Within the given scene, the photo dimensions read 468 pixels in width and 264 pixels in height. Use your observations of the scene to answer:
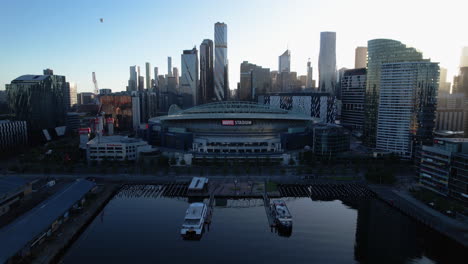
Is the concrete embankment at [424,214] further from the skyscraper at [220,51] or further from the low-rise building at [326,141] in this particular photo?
the skyscraper at [220,51]

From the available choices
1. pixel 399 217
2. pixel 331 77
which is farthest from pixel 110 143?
pixel 331 77

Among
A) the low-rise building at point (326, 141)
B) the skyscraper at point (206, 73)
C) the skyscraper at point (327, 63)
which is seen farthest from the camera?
the skyscraper at point (327, 63)

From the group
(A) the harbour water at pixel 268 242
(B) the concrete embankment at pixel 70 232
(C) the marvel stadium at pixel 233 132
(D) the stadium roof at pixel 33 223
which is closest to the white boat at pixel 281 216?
(A) the harbour water at pixel 268 242

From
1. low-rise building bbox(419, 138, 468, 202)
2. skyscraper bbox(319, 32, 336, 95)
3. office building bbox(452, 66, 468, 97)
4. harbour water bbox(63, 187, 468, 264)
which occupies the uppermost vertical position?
skyscraper bbox(319, 32, 336, 95)

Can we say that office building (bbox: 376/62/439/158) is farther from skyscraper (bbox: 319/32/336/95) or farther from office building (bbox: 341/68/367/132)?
skyscraper (bbox: 319/32/336/95)

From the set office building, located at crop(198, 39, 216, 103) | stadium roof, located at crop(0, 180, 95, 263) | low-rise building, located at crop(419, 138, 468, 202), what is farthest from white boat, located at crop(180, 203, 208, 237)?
office building, located at crop(198, 39, 216, 103)

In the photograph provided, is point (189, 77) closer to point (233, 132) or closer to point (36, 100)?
point (36, 100)
